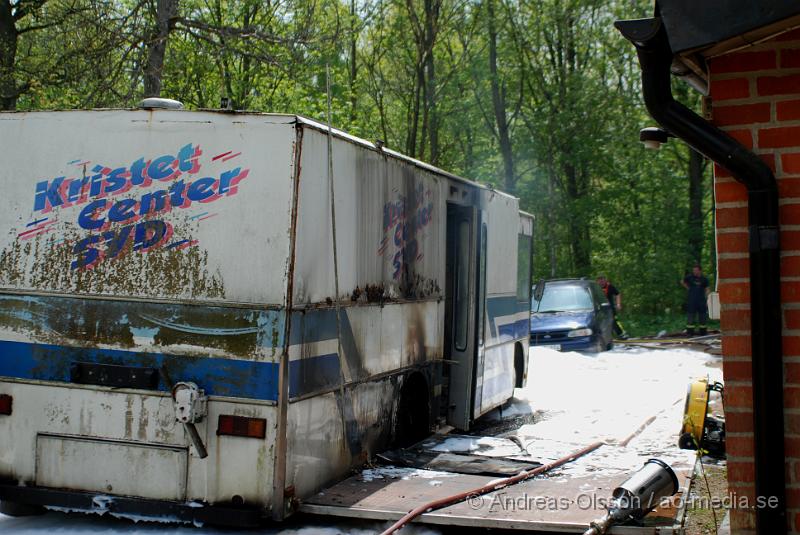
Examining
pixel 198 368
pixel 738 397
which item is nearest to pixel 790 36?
pixel 738 397

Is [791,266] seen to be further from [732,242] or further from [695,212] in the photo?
[695,212]

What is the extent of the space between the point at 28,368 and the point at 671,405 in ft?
30.5

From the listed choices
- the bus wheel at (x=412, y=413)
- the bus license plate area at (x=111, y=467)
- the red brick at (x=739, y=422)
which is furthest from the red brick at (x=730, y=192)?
the bus wheel at (x=412, y=413)

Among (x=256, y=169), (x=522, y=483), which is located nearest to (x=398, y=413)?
(x=522, y=483)

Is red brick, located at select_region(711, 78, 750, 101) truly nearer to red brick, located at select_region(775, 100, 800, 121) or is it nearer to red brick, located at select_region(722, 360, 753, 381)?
red brick, located at select_region(775, 100, 800, 121)

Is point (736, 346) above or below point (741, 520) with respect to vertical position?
above

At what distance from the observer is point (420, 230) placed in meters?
8.43

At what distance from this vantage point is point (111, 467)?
594 centimetres

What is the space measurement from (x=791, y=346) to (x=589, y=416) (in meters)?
8.29

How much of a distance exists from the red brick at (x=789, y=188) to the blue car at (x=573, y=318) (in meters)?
14.8

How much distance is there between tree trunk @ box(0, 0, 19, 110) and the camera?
51.6ft

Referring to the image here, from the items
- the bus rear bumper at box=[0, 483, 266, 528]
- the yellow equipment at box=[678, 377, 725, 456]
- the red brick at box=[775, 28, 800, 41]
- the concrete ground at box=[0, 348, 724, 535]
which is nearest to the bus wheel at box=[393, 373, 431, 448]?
the concrete ground at box=[0, 348, 724, 535]

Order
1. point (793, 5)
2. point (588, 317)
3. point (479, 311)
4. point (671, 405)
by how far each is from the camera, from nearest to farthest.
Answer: point (793, 5)
point (479, 311)
point (671, 405)
point (588, 317)

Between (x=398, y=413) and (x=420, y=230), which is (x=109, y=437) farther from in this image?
(x=420, y=230)
